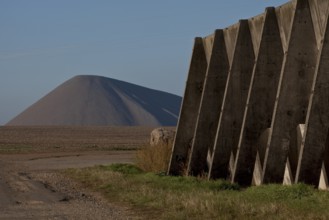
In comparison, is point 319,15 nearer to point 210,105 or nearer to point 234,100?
point 234,100

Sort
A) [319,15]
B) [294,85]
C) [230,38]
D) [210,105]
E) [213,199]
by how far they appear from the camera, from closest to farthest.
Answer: [213,199]
[319,15]
[294,85]
[230,38]
[210,105]

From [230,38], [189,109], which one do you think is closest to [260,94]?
[230,38]

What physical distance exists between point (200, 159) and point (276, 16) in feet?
15.6

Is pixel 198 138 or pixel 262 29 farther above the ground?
pixel 262 29

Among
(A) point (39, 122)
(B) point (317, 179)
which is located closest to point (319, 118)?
(B) point (317, 179)

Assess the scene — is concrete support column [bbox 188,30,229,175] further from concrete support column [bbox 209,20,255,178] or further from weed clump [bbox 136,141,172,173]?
weed clump [bbox 136,141,172,173]

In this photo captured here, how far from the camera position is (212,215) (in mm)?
11359

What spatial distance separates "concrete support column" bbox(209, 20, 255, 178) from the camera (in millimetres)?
16172

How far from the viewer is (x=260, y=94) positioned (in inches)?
595

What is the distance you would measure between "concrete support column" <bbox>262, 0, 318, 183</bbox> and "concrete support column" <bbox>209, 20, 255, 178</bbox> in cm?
268

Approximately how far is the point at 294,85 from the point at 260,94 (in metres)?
1.57

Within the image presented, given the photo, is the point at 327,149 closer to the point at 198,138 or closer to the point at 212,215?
the point at 212,215

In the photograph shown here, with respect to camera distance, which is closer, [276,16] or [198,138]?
[276,16]

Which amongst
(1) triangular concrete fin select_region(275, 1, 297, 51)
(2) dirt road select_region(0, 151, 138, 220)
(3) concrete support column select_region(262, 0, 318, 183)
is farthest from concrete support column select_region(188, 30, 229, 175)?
(3) concrete support column select_region(262, 0, 318, 183)
